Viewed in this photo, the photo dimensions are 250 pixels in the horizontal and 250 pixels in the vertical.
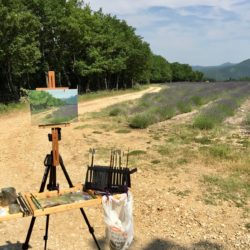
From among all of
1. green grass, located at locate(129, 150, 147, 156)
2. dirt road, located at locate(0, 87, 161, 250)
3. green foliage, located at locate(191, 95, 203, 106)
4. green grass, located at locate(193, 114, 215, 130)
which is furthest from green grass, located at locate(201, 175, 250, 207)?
green foliage, located at locate(191, 95, 203, 106)

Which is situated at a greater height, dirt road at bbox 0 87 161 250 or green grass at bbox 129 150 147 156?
green grass at bbox 129 150 147 156

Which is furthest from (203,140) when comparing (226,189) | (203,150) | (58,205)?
(58,205)

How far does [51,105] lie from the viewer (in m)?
6.07

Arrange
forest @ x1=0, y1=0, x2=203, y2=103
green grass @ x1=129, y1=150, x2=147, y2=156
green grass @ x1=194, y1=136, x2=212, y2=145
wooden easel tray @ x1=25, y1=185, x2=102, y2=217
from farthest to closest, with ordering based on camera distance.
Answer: forest @ x1=0, y1=0, x2=203, y2=103 < green grass @ x1=194, y1=136, x2=212, y2=145 < green grass @ x1=129, y1=150, x2=147, y2=156 < wooden easel tray @ x1=25, y1=185, x2=102, y2=217

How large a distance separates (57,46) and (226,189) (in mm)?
38258

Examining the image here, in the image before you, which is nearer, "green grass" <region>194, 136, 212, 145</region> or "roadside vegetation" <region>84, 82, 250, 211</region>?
"roadside vegetation" <region>84, 82, 250, 211</region>

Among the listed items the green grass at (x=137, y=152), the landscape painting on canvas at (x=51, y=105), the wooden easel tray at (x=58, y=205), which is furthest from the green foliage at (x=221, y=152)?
the wooden easel tray at (x=58, y=205)

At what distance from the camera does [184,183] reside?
9250 millimetres

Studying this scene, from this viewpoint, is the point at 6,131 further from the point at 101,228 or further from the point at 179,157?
the point at 101,228

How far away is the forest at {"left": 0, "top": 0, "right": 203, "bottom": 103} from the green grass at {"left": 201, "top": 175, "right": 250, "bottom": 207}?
21611 mm

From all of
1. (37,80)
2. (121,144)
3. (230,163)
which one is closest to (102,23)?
(37,80)

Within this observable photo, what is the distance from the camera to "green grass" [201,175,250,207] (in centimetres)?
816

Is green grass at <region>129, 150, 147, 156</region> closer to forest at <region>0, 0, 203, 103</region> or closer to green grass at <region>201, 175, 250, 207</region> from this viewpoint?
green grass at <region>201, 175, 250, 207</region>

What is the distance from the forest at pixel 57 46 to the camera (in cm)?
2870
